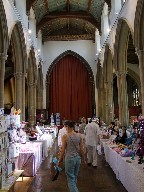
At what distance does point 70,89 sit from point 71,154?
18.4m

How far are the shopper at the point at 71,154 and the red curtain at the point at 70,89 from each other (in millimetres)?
17825

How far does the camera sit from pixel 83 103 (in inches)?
868

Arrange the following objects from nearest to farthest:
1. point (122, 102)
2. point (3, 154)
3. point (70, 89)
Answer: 1. point (3, 154)
2. point (122, 102)
3. point (70, 89)

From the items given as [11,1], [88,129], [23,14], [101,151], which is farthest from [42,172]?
[23,14]

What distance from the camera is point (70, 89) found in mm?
22250

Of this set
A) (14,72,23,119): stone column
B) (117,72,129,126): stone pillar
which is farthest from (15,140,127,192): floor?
(14,72,23,119): stone column

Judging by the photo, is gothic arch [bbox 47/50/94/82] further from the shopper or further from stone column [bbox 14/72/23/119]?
the shopper

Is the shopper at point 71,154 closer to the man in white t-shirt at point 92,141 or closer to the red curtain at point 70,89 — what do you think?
the man in white t-shirt at point 92,141

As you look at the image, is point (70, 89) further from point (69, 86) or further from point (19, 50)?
point (19, 50)

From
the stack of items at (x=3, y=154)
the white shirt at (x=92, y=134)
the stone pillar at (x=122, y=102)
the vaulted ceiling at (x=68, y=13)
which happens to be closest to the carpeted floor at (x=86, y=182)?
the white shirt at (x=92, y=134)

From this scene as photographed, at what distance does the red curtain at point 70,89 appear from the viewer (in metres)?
22.0

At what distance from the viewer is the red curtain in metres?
22.0

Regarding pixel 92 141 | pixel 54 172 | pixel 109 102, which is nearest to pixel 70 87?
pixel 109 102

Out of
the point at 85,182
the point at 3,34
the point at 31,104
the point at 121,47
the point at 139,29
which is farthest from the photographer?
the point at 31,104
